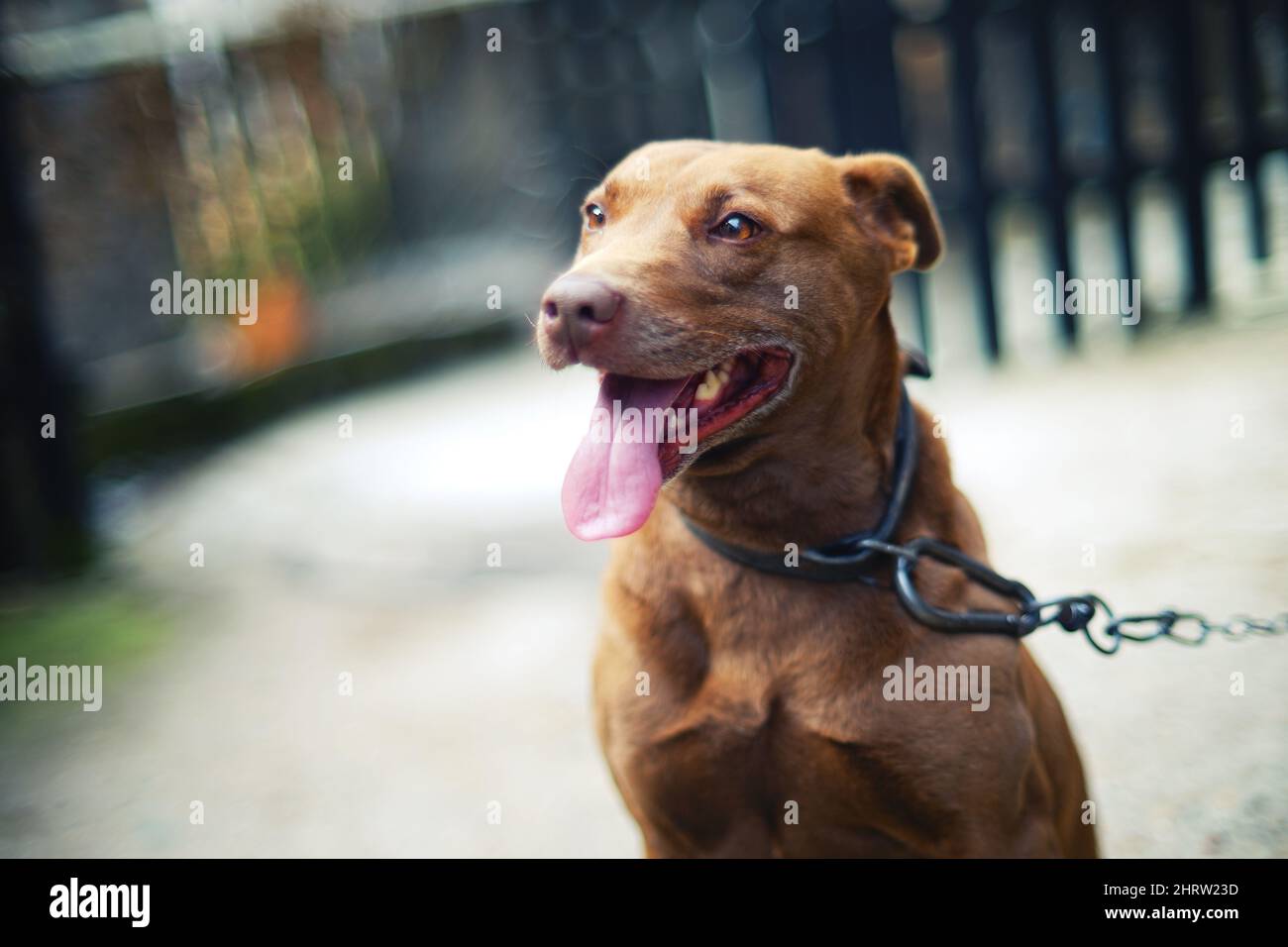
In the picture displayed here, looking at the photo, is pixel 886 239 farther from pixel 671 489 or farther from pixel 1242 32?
pixel 1242 32

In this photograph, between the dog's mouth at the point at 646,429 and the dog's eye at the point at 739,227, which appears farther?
the dog's eye at the point at 739,227

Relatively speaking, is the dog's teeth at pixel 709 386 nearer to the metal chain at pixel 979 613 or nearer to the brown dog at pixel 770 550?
the brown dog at pixel 770 550

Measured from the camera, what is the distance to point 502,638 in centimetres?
406

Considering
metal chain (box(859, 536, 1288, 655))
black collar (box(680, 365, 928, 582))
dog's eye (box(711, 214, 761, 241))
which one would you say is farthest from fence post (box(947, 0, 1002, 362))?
dog's eye (box(711, 214, 761, 241))

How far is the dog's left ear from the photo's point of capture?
2.28 m

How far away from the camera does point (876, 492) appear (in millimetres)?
2148

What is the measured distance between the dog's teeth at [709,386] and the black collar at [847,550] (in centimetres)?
28

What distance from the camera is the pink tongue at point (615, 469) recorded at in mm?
1861

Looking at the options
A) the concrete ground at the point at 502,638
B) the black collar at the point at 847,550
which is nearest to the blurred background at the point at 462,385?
the concrete ground at the point at 502,638

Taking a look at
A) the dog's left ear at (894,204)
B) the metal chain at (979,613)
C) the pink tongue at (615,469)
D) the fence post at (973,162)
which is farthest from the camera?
the fence post at (973,162)

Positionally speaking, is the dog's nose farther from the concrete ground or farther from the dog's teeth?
the concrete ground

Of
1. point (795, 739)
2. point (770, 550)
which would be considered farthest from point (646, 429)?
point (795, 739)

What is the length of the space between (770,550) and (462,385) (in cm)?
571

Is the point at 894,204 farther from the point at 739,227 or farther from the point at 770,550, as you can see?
the point at 770,550
